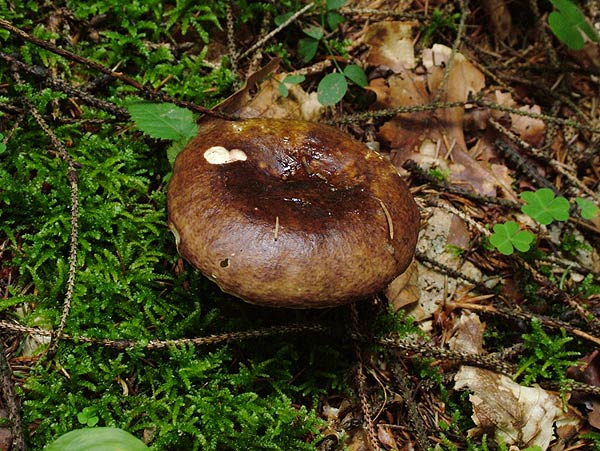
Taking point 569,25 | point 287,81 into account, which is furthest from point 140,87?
point 569,25

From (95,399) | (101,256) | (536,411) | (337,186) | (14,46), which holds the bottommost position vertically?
(536,411)

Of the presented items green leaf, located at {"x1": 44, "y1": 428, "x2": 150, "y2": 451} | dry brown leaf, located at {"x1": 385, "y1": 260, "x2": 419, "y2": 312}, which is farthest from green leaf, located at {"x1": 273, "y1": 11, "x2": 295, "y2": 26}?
green leaf, located at {"x1": 44, "y1": 428, "x2": 150, "y2": 451}

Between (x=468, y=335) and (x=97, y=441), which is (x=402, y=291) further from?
(x=97, y=441)

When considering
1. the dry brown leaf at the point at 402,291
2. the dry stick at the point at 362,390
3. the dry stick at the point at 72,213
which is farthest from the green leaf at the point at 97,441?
the dry brown leaf at the point at 402,291

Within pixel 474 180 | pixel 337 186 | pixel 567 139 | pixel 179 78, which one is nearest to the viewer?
pixel 337 186

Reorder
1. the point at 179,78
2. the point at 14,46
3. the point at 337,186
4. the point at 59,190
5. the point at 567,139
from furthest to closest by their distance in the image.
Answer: the point at 567,139 → the point at 179,78 → the point at 14,46 → the point at 59,190 → the point at 337,186

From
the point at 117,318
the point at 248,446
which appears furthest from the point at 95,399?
the point at 248,446

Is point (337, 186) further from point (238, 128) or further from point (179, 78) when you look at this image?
point (179, 78)
